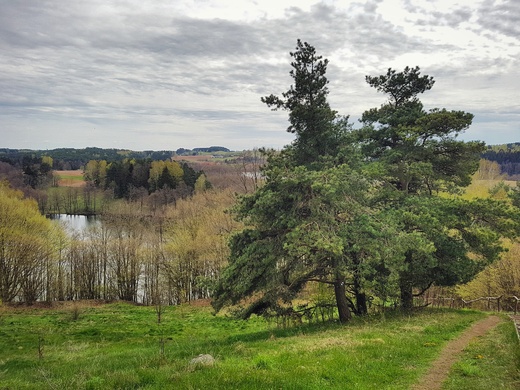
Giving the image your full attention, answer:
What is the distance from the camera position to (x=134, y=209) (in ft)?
228

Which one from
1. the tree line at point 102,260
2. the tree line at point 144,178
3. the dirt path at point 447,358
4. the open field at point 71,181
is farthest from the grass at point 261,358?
the open field at point 71,181

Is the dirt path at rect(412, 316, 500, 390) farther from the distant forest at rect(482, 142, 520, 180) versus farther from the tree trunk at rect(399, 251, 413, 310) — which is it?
the distant forest at rect(482, 142, 520, 180)

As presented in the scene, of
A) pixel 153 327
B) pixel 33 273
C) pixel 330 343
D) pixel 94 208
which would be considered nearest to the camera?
pixel 330 343

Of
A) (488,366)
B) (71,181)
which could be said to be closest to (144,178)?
(71,181)

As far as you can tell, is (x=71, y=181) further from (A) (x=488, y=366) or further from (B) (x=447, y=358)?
(A) (x=488, y=366)

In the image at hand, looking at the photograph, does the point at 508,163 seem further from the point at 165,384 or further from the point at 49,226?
the point at 165,384

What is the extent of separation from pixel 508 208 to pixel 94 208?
9576 cm

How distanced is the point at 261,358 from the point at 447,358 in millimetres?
5378

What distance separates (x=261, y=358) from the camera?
995 cm

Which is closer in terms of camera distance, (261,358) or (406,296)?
(261,358)

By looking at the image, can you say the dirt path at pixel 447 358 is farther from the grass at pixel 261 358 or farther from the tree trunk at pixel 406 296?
the tree trunk at pixel 406 296

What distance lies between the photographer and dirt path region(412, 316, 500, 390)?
28.2 ft

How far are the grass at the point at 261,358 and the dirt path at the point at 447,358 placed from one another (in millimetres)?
242

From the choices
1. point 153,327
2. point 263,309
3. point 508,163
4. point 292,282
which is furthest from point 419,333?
point 508,163
